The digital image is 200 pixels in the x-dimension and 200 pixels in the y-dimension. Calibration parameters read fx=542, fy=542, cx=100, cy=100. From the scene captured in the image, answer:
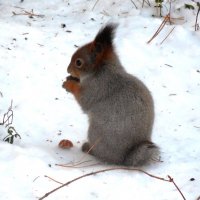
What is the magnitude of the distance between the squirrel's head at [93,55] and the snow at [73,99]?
503 mm

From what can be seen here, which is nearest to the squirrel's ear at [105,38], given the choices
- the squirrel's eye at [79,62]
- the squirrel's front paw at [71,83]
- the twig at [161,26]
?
the squirrel's eye at [79,62]

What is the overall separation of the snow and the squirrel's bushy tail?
6 centimetres

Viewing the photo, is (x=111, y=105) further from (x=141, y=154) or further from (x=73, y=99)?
(x=73, y=99)

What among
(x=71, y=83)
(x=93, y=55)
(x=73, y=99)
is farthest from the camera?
(x=73, y=99)

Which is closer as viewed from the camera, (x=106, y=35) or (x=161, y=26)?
(x=106, y=35)

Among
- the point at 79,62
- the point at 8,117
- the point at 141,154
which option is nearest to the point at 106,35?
the point at 79,62

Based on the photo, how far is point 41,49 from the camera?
463cm

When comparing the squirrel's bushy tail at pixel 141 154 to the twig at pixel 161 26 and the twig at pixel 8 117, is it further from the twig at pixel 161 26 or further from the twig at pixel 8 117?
the twig at pixel 161 26

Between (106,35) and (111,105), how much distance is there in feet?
1.40

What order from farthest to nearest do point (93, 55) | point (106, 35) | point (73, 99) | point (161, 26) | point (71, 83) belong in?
1. point (161, 26)
2. point (73, 99)
3. point (71, 83)
4. point (93, 55)
5. point (106, 35)

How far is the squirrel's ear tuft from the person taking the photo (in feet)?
10.3

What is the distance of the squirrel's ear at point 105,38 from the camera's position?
3.15m

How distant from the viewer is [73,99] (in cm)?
409

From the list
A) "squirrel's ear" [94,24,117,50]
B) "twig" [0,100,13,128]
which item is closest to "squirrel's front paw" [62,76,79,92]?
"squirrel's ear" [94,24,117,50]
